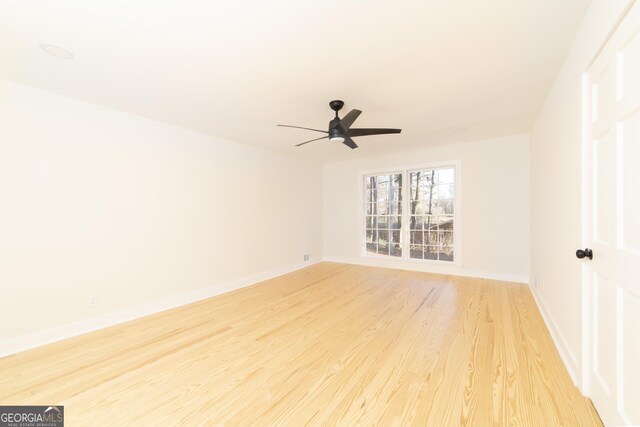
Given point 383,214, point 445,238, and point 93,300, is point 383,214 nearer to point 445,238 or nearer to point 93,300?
point 445,238

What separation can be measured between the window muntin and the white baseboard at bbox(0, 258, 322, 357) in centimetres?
288

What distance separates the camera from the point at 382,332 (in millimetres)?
2584

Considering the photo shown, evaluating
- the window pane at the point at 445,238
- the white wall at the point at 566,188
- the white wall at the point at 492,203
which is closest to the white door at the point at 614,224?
the white wall at the point at 566,188

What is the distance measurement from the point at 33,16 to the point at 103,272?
2.40 meters

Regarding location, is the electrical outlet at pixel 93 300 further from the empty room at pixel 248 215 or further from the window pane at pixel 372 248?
the window pane at pixel 372 248

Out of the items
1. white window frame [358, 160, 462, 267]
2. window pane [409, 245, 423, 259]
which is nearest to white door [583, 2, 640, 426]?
white window frame [358, 160, 462, 267]

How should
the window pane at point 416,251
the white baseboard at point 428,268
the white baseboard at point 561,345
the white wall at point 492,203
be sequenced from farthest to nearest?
the window pane at point 416,251 → the white baseboard at point 428,268 → the white wall at point 492,203 → the white baseboard at point 561,345

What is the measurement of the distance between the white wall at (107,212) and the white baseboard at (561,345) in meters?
4.06

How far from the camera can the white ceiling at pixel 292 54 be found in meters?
1.57

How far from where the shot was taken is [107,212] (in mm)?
2912

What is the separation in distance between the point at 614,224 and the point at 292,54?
228cm

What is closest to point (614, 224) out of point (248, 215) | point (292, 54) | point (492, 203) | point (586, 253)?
point (586, 253)

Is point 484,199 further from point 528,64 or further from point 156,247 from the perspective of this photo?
point 156,247

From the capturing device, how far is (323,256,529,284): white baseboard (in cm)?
434
